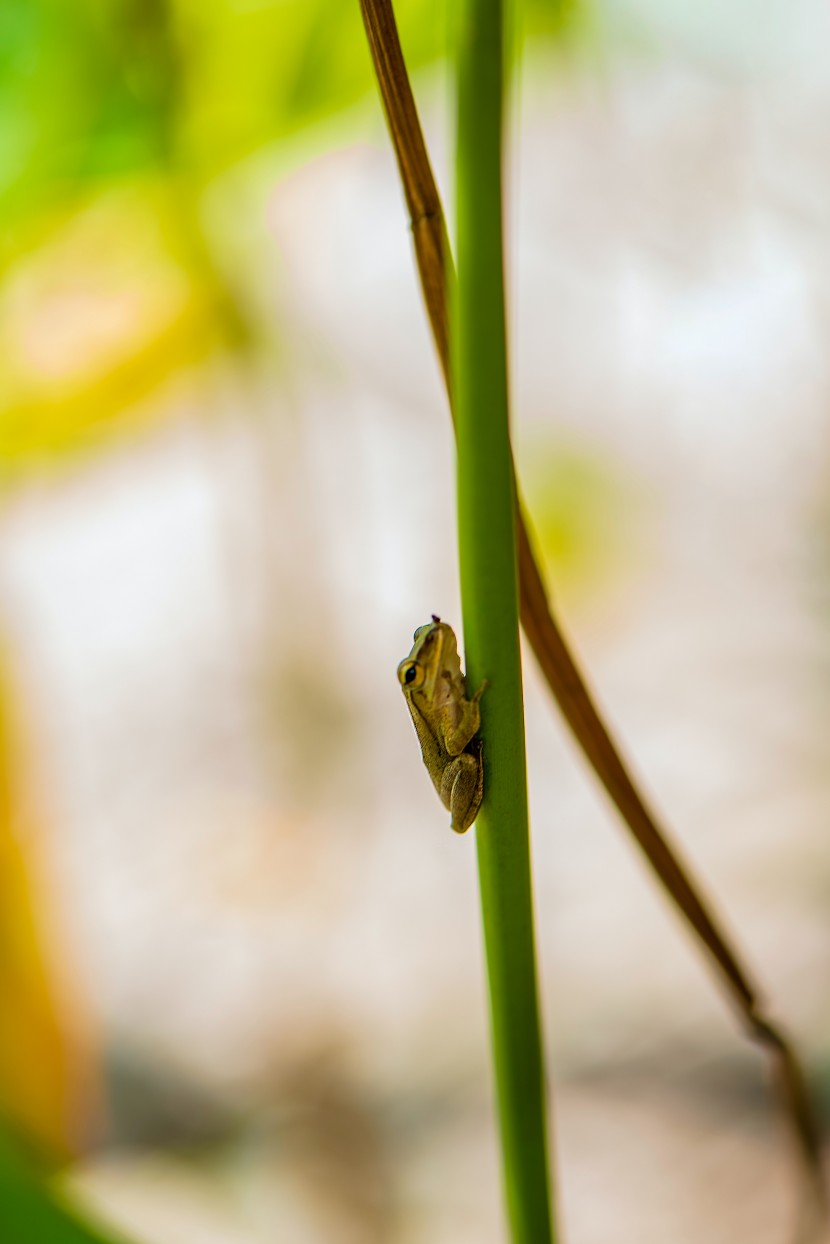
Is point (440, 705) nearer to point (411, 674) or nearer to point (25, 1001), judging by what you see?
point (411, 674)

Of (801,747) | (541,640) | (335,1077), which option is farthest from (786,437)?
(541,640)

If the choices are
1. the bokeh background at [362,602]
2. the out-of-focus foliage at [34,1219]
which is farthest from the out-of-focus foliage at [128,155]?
the out-of-focus foliage at [34,1219]

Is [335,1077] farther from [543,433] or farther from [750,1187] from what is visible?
[543,433]

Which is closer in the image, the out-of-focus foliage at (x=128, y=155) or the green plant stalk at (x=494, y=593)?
the green plant stalk at (x=494, y=593)

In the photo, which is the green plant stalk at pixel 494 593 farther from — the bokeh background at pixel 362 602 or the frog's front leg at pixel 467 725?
the bokeh background at pixel 362 602

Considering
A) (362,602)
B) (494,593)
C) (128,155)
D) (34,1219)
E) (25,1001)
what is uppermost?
(362,602)

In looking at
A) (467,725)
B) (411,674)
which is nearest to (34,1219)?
(467,725)

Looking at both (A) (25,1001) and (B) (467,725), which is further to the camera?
(A) (25,1001)
